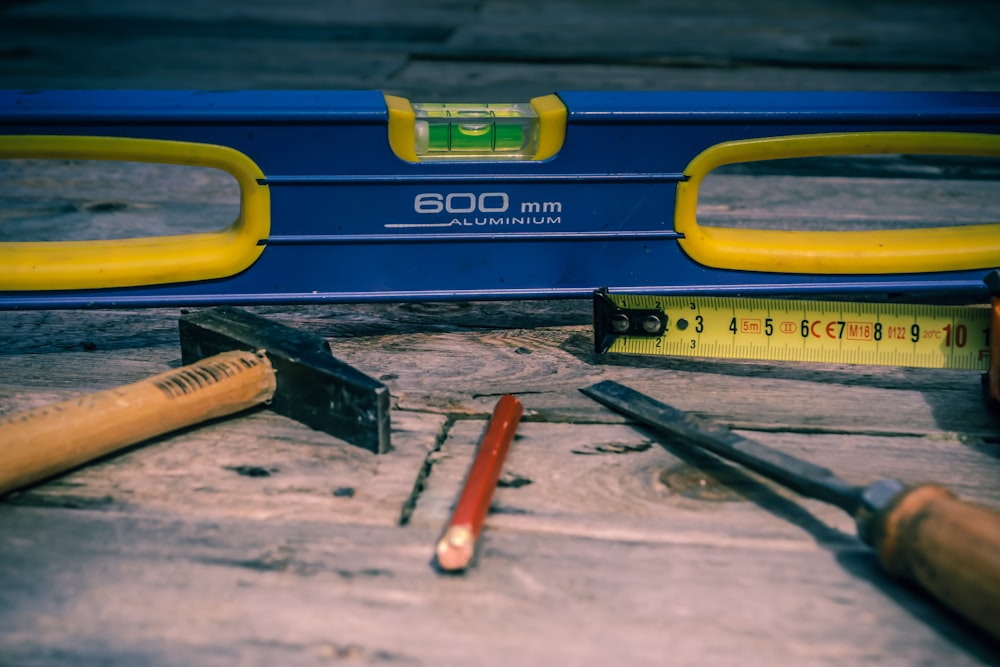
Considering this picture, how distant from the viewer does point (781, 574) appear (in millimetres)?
1174

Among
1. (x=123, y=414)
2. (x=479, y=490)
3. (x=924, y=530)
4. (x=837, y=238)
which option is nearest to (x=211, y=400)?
(x=123, y=414)

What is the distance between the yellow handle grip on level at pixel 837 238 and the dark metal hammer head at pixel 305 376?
0.72m

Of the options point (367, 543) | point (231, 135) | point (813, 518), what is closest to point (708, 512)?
point (813, 518)

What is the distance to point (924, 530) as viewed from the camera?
41.4 inches

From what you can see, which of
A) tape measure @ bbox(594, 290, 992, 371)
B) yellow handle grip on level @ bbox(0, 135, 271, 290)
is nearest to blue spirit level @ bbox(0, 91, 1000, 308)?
yellow handle grip on level @ bbox(0, 135, 271, 290)

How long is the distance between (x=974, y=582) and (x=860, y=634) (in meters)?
0.14

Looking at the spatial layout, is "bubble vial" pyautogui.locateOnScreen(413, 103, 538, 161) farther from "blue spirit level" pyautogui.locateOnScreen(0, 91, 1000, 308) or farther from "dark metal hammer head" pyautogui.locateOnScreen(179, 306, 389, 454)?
"dark metal hammer head" pyautogui.locateOnScreen(179, 306, 389, 454)

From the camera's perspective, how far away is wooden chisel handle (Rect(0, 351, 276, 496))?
1.26 metres

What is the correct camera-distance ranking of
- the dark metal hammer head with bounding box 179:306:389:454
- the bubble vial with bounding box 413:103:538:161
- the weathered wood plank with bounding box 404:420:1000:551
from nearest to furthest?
the weathered wood plank with bounding box 404:420:1000:551 → the dark metal hammer head with bounding box 179:306:389:454 → the bubble vial with bounding box 413:103:538:161

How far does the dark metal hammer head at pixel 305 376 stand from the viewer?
1406 millimetres

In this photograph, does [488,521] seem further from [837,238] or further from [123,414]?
[837,238]

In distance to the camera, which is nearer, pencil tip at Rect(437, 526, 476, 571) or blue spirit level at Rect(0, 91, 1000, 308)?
pencil tip at Rect(437, 526, 476, 571)

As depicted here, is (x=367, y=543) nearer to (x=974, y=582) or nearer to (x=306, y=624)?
(x=306, y=624)

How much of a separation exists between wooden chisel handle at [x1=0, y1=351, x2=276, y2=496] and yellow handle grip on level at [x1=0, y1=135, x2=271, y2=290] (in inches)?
12.9
